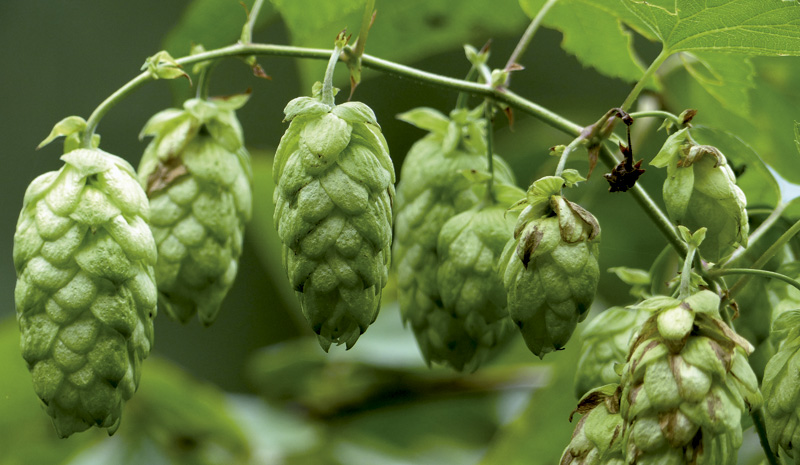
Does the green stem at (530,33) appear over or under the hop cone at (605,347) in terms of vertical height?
over

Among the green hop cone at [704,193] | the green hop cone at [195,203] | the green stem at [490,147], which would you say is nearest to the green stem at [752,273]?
the green hop cone at [704,193]

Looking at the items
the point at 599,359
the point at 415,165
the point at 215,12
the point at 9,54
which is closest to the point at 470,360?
the point at 599,359

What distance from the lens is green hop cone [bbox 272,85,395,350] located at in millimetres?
1009

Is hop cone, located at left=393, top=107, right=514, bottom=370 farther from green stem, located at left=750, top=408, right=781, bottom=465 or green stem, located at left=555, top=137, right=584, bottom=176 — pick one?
green stem, located at left=750, top=408, right=781, bottom=465

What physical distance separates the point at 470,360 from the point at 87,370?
56cm

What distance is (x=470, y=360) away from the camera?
1.35 m

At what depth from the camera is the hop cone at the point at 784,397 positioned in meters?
0.97

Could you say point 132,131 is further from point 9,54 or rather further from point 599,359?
point 599,359

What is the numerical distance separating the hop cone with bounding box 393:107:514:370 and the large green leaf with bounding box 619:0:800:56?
1.01ft

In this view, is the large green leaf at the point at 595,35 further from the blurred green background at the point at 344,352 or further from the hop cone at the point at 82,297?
the hop cone at the point at 82,297

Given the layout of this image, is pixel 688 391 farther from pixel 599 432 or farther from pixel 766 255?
pixel 766 255

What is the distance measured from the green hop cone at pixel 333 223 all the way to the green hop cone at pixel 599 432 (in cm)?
28

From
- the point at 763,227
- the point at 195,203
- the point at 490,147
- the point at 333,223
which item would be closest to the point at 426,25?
the point at 490,147

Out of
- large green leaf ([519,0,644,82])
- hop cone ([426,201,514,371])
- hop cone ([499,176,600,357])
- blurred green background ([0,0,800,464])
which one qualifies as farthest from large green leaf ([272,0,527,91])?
hop cone ([499,176,600,357])
